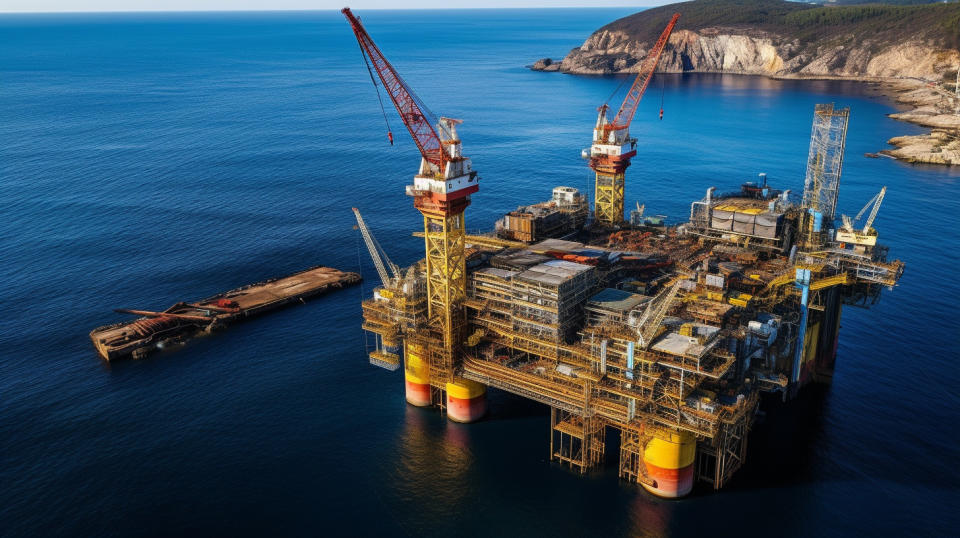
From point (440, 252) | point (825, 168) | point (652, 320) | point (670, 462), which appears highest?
point (825, 168)

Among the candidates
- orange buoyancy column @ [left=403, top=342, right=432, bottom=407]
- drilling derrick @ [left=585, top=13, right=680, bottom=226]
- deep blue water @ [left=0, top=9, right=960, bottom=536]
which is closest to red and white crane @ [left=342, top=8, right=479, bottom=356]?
orange buoyancy column @ [left=403, top=342, right=432, bottom=407]

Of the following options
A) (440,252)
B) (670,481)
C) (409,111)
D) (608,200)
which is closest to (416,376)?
(440,252)

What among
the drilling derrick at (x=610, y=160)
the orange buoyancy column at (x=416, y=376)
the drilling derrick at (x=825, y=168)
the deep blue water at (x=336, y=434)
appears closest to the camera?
the deep blue water at (x=336, y=434)

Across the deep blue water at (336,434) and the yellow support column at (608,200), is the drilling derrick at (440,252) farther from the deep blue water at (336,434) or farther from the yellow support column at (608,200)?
the yellow support column at (608,200)

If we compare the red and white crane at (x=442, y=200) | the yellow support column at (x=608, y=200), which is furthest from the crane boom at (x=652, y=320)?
the yellow support column at (x=608, y=200)

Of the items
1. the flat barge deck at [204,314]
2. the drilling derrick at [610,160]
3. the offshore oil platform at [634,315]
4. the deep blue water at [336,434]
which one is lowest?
the deep blue water at [336,434]

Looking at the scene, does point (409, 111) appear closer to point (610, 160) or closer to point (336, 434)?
point (336, 434)

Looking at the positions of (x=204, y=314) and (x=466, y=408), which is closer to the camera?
(x=466, y=408)

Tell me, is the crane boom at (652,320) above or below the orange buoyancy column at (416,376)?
above
